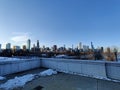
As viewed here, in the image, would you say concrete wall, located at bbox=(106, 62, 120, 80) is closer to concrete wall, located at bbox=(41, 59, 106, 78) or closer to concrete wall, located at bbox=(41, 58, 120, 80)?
concrete wall, located at bbox=(41, 58, 120, 80)

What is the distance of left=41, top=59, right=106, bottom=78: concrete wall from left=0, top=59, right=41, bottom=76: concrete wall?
1399 mm

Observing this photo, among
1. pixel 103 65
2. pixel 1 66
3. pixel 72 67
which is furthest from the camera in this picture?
pixel 72 67

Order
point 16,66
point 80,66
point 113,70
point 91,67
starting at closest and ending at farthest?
1. point 113,70
2. point 91,67
3. point 80,66
4. point 16,66

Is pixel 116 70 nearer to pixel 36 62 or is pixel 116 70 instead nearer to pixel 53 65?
pixel 53 65

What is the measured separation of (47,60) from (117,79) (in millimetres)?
6865

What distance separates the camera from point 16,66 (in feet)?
34.3

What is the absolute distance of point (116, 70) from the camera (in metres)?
7.44

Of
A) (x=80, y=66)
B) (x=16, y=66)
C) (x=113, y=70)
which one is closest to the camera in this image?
(x=113, y=70)

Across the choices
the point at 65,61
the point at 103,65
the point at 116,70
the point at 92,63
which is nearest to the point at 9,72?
the point at 65,61

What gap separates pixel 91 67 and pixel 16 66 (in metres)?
5.80

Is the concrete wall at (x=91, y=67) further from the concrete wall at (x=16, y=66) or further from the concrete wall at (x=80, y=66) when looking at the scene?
the concrete wall at (x=16, y=66)

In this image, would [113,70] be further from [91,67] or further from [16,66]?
[16,66]

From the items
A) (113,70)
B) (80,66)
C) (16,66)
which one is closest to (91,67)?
(80,66)

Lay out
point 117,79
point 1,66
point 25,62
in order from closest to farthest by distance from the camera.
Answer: point 117,79 < point 1,66 < point 25,62
